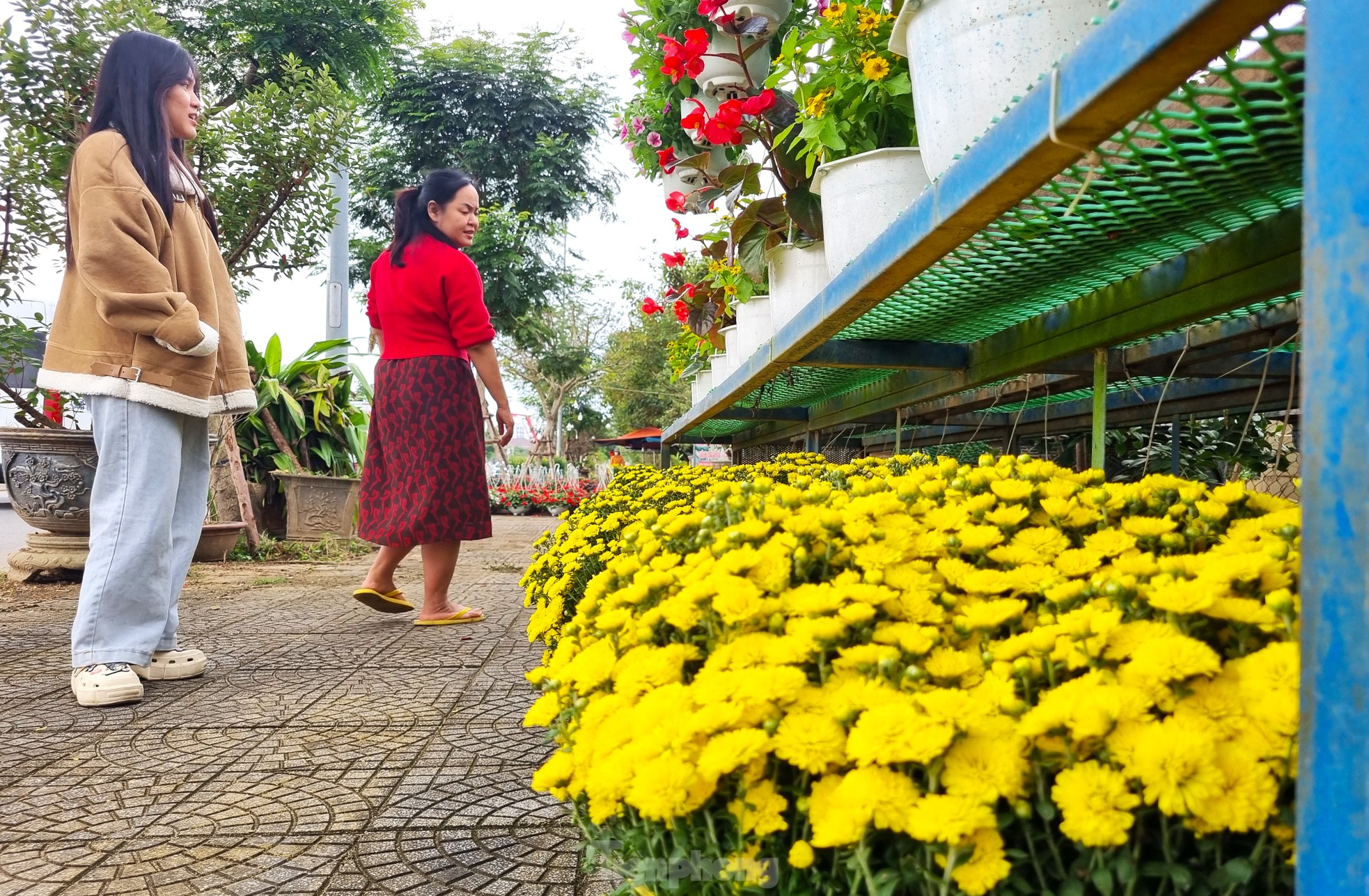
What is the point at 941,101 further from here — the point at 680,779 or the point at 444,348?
the point at 444,348

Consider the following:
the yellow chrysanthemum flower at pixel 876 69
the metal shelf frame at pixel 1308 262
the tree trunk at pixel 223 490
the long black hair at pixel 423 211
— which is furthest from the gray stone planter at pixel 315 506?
the metal shelf frame at pixel 1308 262

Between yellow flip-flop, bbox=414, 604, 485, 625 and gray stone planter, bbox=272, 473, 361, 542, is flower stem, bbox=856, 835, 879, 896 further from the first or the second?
gray stone planter, bbox=272, 473, 361, 542

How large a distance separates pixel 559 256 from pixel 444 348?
15483 millimetres

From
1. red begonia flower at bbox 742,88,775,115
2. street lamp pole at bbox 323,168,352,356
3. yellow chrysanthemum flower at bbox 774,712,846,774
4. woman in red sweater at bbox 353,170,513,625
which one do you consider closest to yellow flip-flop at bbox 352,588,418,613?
woman in red sweater at bbox 353,170,513,625

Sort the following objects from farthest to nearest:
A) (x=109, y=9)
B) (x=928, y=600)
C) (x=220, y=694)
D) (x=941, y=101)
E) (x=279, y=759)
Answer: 1. (x=109, y=9)
2. (x=220, y=694)
3. (x=279, y=759)
4. (x=941, y=101)
5. (x=928, y=600)

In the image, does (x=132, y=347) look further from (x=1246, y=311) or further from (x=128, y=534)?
(x=1246, y=311)

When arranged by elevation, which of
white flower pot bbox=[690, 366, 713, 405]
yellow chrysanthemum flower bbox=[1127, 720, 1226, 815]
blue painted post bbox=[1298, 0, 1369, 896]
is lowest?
yellow chrysanthemum flower bbox=[1127, 720, 1226, 815]

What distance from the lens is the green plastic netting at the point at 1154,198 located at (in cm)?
70

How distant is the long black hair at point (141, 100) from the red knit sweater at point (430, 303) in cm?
99

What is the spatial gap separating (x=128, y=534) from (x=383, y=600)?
3.94 ft

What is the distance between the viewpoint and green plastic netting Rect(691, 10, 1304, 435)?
698mm

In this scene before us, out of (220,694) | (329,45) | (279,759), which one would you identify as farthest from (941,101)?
(329,45)

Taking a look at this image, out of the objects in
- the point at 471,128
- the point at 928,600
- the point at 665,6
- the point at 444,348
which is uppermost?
the point at 471,128

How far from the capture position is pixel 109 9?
4.75 m
